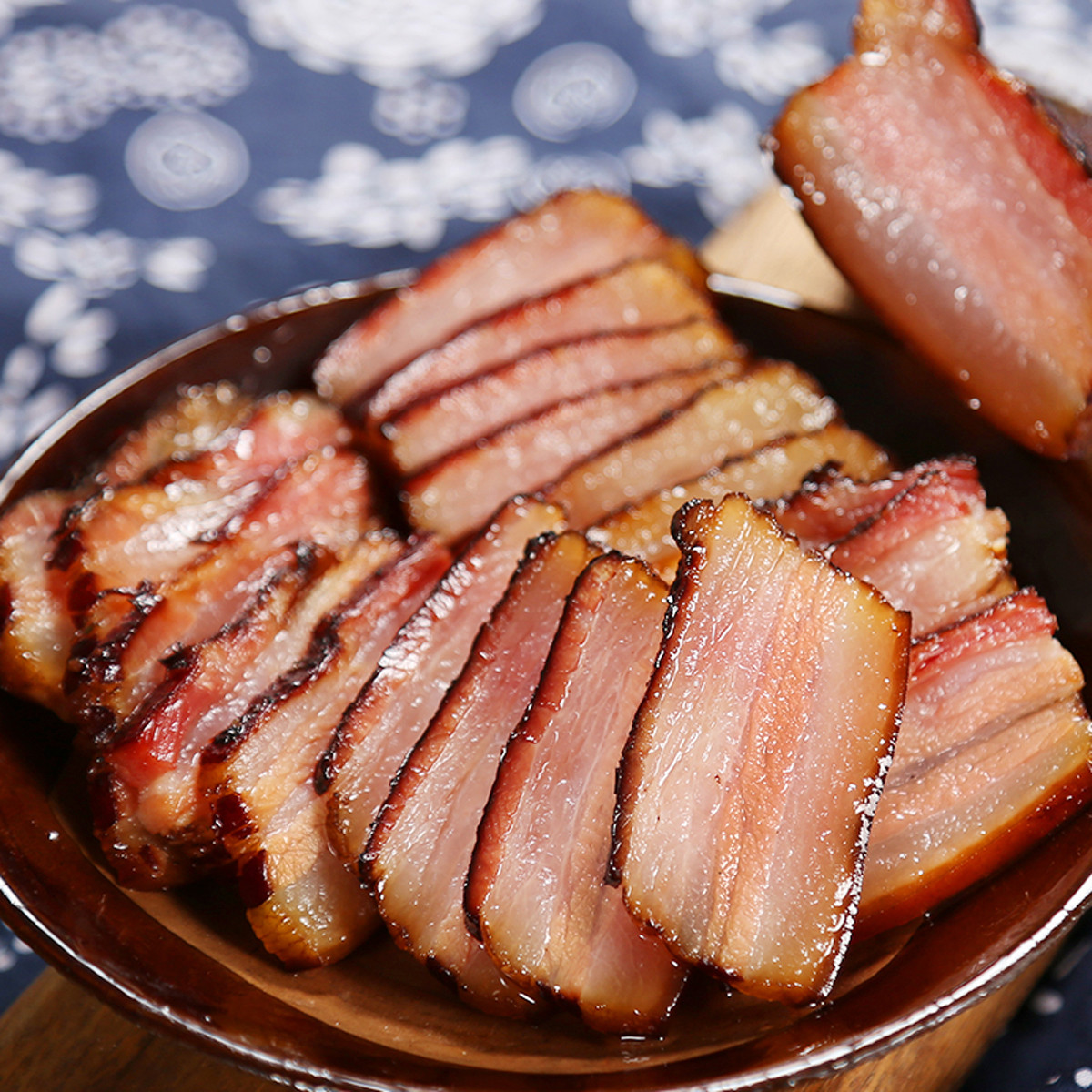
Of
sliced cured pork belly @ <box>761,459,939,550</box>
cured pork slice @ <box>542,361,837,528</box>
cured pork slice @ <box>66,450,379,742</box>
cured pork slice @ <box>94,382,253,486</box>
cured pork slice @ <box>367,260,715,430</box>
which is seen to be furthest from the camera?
cured pork slice @ <box>367,260,715,430</box>

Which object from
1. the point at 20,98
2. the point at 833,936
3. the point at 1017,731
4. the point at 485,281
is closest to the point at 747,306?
the point at 485,281

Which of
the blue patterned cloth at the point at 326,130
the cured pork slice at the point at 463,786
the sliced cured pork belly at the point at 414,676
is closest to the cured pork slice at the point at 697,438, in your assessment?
the sliced cured pork belly at the point at 414,676

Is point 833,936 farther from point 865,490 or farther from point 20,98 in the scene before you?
point 20,98

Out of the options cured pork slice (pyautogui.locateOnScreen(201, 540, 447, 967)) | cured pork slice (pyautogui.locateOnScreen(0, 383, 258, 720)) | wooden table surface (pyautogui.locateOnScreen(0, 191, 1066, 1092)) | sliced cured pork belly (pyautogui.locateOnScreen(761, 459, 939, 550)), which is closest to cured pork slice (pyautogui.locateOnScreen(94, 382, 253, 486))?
cured pork slice (pyautogui.locateOnScreen(0, 383, 258, 720))

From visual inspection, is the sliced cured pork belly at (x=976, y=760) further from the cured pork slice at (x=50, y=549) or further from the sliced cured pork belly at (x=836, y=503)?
the cured pork slice at (x=50, y=549)

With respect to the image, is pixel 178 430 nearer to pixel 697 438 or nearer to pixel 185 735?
pixel 185 735

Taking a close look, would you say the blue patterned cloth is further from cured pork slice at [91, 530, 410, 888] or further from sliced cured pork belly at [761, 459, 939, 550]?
sliced cured pork belly at [761, 459, 939, 550]
